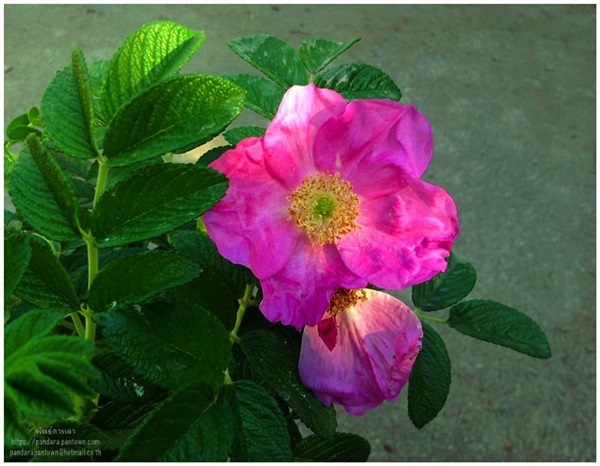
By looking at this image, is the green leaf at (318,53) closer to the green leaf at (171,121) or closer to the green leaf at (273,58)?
the green leaf at (273,58)

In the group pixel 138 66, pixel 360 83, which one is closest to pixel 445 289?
pixel 360 83

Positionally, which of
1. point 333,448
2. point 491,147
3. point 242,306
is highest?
point 242,306

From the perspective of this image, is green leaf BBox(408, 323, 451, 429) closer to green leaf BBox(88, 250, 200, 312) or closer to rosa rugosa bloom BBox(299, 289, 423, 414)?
rosa rugosa bloom BBox(299, 289, 423, 414)

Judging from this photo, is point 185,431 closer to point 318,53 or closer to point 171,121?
point 171,121

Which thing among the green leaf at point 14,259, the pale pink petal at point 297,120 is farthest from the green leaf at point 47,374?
the pale pink petal at point 297,120

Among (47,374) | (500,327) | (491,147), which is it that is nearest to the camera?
(47,374)

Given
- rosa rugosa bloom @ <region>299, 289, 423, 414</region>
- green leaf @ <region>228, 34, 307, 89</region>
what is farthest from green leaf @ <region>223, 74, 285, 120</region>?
rosa rugosa bloom @ <region>299, 289, 423, 414</region>

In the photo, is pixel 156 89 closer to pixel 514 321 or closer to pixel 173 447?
pixel 173 447

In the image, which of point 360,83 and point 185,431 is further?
point 360,83
